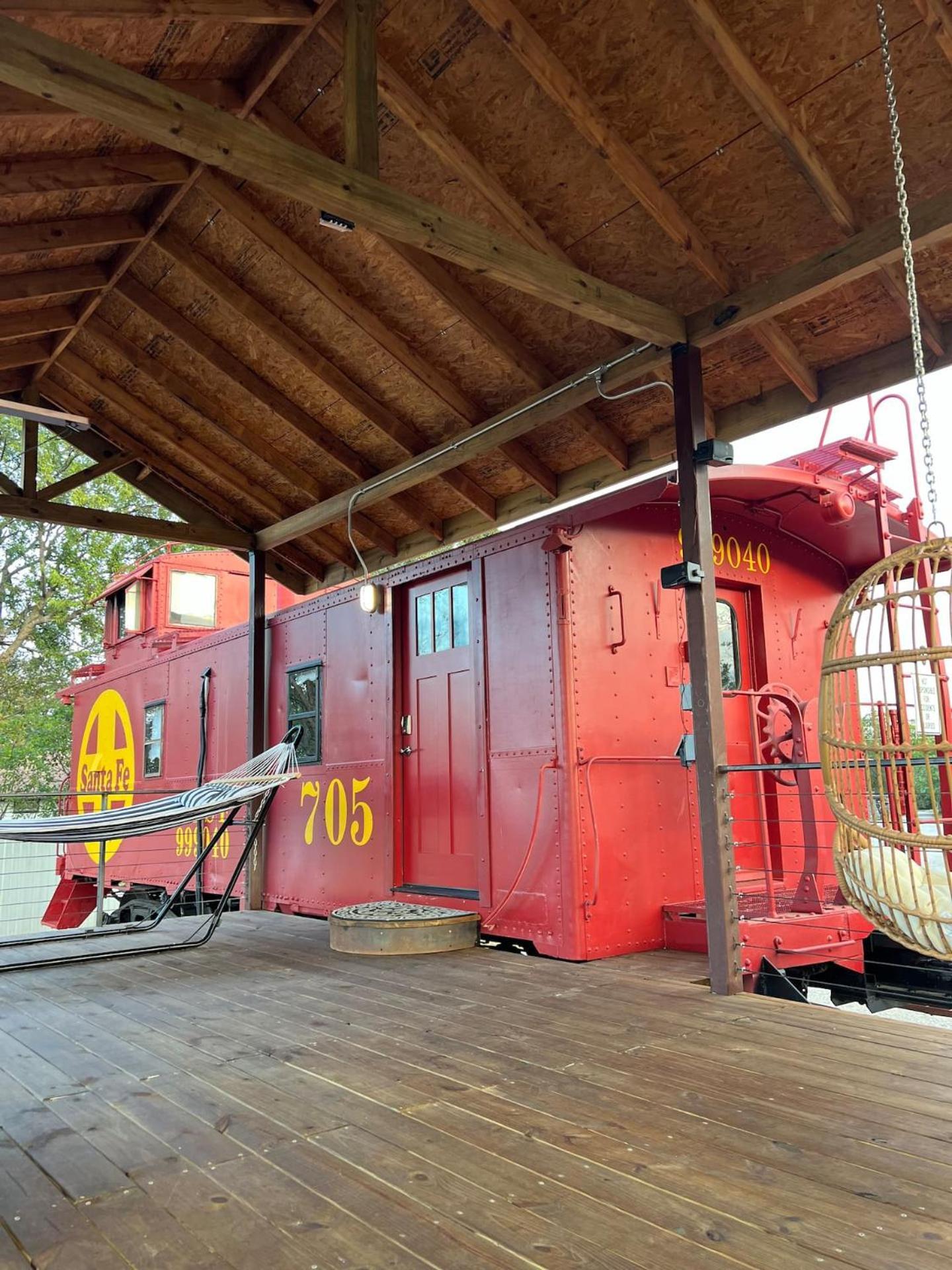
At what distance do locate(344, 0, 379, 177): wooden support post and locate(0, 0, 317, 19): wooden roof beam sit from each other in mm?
347

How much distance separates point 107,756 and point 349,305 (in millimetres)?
7884

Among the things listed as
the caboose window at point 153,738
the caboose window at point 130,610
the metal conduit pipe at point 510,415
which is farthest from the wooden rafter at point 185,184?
→ the caboose window at point 130,610

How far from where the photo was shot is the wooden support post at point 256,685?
757 centimetres

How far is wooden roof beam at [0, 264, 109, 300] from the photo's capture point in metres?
5.07

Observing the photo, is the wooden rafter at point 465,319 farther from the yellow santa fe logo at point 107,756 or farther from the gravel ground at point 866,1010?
the yellow santa fe logo at point 107,756

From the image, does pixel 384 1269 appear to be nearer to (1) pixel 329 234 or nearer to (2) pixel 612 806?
(2) pixel 612 806

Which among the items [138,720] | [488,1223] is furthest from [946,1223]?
[138,720]

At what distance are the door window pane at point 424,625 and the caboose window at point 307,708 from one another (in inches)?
49.7

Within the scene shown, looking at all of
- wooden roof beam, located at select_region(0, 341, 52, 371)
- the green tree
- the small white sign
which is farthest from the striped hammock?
the green tree

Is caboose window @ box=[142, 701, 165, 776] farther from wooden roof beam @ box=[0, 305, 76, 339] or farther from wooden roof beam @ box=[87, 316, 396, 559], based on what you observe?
wooden roof beam @ box=[0, 305, 76, 339]

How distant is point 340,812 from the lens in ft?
22.6

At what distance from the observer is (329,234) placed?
15.7ft

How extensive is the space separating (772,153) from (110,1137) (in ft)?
13.6

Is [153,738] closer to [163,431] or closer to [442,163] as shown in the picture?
[163,431]
